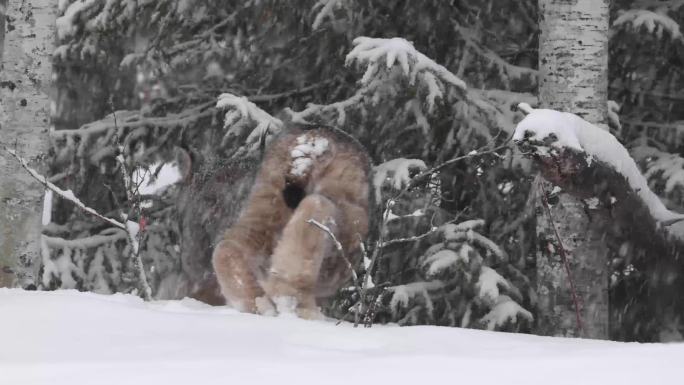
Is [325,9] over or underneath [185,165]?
over

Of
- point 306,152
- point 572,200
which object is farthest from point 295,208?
point 572,200

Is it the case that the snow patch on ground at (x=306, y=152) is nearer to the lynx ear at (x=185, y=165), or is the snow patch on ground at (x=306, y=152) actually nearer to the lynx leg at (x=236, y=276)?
the lynx leg at (x=236, y=276)

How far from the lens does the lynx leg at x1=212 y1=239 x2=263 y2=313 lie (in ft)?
14.6

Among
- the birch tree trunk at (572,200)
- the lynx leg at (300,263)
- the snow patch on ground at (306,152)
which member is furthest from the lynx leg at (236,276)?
the birch tree trunk at (572,200)

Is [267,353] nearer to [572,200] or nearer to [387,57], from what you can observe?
[572,200]

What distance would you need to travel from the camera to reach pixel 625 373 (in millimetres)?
2531

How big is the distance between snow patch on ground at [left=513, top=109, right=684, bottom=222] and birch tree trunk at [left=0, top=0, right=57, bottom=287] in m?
3.00

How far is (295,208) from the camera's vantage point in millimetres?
4543

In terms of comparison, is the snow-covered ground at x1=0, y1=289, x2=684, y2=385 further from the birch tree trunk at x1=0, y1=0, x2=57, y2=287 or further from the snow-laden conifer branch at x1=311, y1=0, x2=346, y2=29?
the snow-laden conifer branch at x1=311, y1=0, x2=346, y2=29

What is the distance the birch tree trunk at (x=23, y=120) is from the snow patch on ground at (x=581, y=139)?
3004mm

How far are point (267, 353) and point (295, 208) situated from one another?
1.73m

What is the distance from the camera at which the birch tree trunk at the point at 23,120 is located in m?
6.24

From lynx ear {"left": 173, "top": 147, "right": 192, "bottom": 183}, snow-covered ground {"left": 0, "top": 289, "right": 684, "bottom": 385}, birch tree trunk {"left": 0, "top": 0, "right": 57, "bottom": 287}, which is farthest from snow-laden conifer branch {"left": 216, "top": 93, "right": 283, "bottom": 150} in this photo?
snow-covered ground {"left": 0, "top": 289, "right": 684, "bottom": 385}

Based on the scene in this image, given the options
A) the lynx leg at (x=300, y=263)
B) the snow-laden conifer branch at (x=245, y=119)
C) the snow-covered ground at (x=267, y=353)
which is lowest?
the snow-laden conifer branch at (x=245, y=119)
